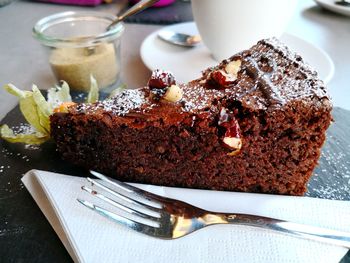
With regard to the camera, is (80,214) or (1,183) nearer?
(80,214)

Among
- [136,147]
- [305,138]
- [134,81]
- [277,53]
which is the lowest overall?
[134,81]

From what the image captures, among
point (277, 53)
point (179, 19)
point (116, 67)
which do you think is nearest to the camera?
point (277, 53)

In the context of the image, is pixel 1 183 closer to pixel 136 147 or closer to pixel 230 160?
pixel 136 147

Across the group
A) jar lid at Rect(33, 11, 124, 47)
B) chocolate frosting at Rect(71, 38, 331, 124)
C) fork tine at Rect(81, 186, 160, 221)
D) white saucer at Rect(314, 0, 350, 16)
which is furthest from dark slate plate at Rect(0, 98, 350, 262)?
white saucer at Rect(314, 0, 350, 16)

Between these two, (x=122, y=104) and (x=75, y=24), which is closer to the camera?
(x=122, y=104)

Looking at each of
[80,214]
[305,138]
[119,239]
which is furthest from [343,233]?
[80,214]

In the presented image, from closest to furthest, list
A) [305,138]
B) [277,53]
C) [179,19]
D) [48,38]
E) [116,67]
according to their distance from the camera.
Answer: [305,138]
[277,53]
[48,38]
[116,67]
[179,19]

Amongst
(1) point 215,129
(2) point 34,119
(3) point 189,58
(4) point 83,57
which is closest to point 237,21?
(3) point 189,58

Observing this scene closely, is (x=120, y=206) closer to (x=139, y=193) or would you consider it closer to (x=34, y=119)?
(x=139, y=193)
